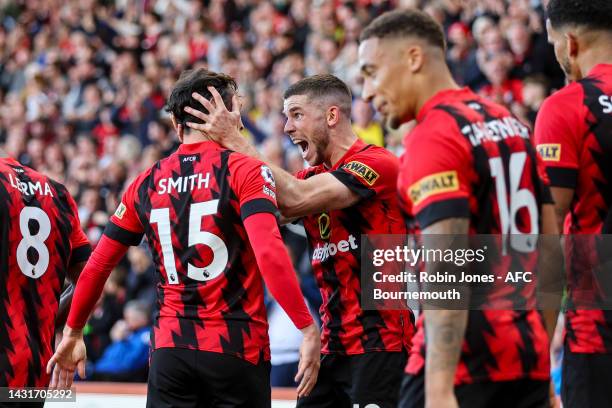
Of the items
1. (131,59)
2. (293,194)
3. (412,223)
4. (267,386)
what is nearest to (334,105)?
(293,194)

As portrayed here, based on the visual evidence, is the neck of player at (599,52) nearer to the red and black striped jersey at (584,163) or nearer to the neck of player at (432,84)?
the red and black striped jersey at (584,163)

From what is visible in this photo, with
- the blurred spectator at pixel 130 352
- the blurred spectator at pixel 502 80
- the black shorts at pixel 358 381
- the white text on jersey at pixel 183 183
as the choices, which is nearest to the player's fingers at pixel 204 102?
the white text on jersey at pixel 183 183

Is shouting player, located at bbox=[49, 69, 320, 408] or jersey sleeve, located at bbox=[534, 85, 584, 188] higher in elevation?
jersey sleeve, located at bbox=[534, 85, 584, 188]

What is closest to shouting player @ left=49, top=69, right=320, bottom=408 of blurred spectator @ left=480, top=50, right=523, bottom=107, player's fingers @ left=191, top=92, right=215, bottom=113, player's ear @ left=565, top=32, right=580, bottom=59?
player's fingers @ left=191, top=92, right=215, bottom=113

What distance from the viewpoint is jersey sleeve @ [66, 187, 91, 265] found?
5.31 meters

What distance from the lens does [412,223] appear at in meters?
3.51

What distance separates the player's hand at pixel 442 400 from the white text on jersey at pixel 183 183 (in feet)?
6.25

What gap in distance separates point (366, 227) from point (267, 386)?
3.48ft

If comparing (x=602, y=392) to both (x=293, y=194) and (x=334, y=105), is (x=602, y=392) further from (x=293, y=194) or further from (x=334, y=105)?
(x=334, y=105)

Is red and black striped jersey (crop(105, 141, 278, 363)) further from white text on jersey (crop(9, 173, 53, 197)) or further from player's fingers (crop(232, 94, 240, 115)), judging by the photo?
white text on jersey (crop(9, 173, 53, 197))

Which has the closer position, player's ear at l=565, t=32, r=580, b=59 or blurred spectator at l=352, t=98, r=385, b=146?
player's ear at l=565, t=32, r=580, b=59

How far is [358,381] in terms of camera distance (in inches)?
195

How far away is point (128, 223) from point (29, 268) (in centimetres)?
63

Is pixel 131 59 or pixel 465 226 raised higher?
pixel 131 59
